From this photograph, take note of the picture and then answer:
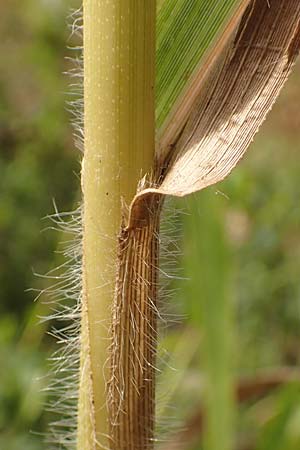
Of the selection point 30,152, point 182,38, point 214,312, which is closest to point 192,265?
point 214,312

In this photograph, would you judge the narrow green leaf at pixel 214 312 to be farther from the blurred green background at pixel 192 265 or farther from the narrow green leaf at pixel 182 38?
the narrow green leaf at pixel 182 38

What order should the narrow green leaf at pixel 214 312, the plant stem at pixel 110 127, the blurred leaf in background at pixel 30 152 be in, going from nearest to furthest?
the plant stem at pixel 110 127
the narrow green leaf at pixel 214 312
the blurred leaf in background at pixel 30 152

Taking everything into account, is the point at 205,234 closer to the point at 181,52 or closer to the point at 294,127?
the point at 181,52

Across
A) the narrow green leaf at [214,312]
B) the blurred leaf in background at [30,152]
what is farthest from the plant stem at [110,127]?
the blurred leaf in background at [30,152]

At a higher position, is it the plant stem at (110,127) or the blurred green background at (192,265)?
the plant stem at (110,127)

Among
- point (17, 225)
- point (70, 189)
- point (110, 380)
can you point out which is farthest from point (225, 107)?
point (70, 189)

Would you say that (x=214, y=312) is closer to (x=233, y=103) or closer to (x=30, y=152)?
(x=233, y=103)

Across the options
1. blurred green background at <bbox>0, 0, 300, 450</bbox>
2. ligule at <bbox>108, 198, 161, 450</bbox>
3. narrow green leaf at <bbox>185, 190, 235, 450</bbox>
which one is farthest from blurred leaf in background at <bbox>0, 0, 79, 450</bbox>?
ligule at <bbox>108, 198, 161, 450</bbox>

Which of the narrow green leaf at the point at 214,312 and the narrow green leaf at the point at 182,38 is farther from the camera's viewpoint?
the narrow green leaf at the point at 214,312

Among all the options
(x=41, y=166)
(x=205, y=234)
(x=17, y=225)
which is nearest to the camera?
(x=205, y=234)
